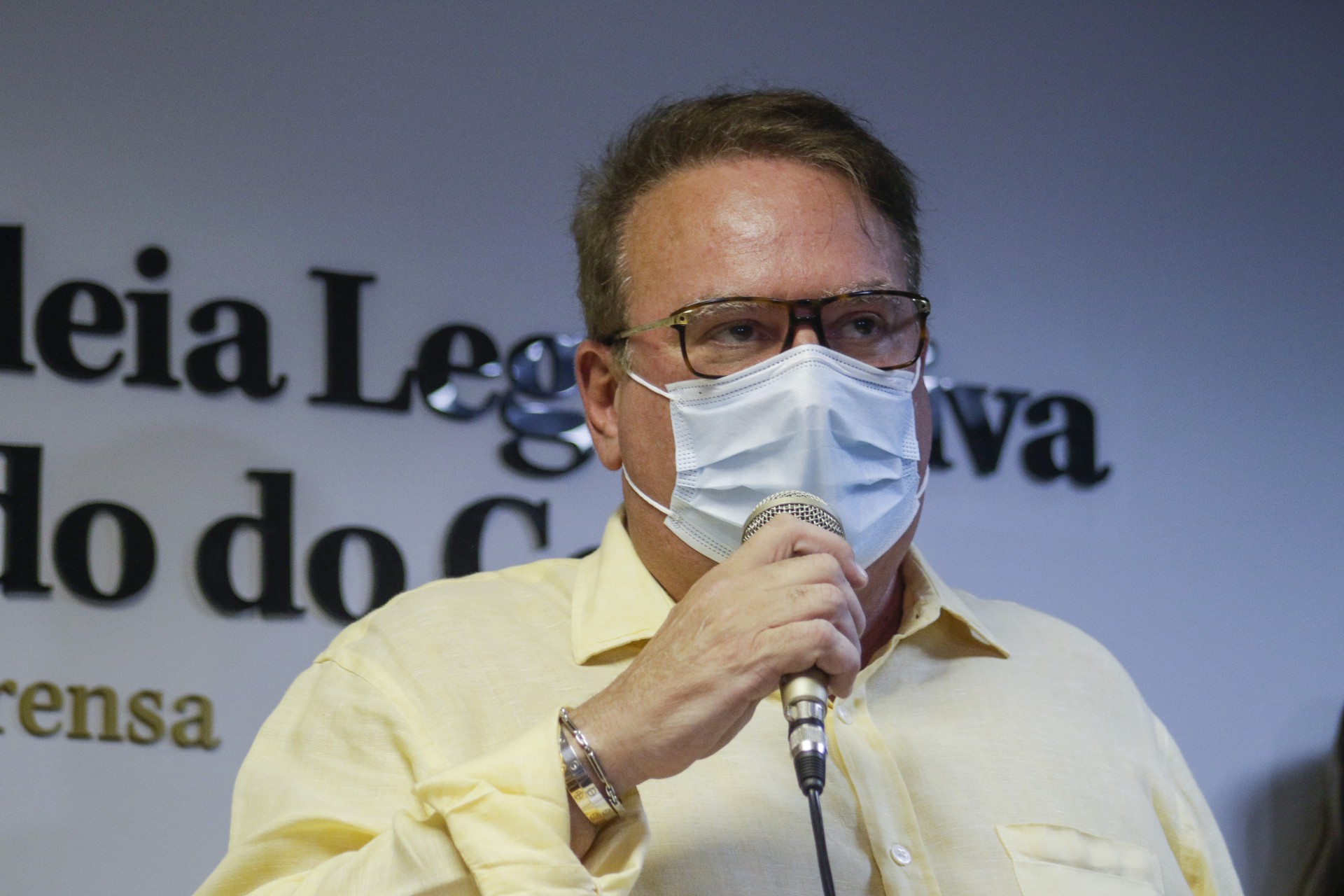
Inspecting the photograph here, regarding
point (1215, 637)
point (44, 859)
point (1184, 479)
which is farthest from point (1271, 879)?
point (44, 859)

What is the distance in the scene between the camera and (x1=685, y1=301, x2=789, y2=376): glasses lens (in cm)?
146

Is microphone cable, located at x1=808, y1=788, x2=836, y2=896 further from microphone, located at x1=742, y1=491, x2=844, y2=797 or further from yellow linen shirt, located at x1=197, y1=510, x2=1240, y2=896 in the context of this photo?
yellow linen shirt, located at x1=197, y1=510, x2=1240, y2=896

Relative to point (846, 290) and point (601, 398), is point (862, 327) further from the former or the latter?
point (601, 398)

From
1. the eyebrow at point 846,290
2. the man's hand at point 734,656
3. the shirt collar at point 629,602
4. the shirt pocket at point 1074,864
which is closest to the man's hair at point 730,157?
the eyebrow at point 846,290

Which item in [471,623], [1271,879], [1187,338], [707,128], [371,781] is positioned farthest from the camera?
[1187,338]

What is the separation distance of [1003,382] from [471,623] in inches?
81.2

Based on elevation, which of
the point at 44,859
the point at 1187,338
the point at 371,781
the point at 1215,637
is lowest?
the point at 44,859

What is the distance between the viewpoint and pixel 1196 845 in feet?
5.27

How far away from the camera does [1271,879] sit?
3.16m

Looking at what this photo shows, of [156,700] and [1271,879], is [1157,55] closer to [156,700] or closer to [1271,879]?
[1271,879]

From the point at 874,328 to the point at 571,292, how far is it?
1433 millimetres

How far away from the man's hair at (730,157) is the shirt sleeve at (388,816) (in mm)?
581

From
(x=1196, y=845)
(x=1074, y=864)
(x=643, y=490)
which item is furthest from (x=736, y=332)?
(x=1196, y=845)

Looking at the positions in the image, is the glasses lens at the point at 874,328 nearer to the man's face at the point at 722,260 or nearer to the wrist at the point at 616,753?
the man's face at the point at 722,260
